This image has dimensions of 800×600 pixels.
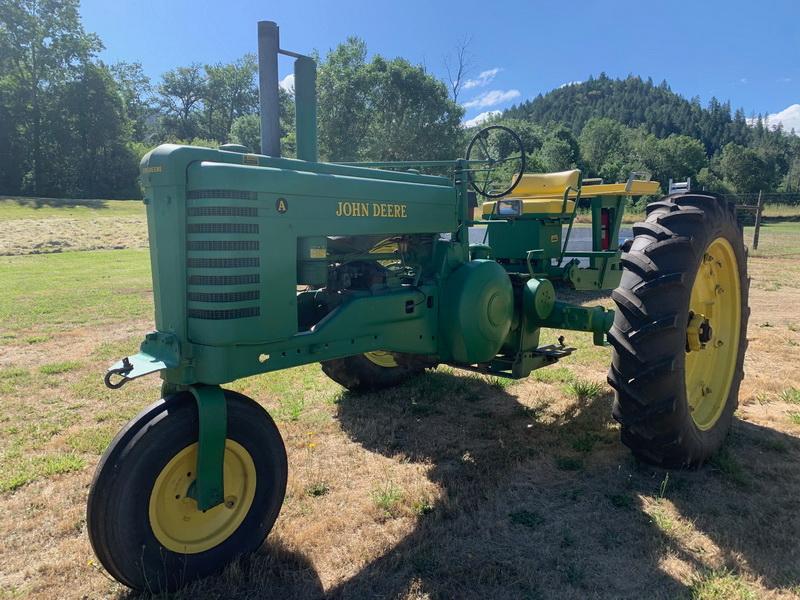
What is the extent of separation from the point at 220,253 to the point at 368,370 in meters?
2.54

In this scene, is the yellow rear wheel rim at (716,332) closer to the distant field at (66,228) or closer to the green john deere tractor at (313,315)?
the green john deere tractor at (313,315)

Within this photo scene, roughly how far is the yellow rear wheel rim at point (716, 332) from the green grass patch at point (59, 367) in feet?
18.4

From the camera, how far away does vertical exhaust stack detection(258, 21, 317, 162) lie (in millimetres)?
2965

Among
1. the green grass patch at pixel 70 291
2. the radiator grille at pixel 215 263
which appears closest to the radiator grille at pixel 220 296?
the radiator grille at pixel 215 263

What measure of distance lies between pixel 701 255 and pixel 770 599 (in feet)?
6.11

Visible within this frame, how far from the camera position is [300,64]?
124 inches

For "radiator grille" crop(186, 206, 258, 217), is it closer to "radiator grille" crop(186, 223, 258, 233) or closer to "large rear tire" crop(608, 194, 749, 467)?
"radiator grille" crop(186, 223, 258, 233)

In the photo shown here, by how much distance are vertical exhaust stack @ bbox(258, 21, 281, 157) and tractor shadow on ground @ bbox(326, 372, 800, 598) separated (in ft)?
6.89

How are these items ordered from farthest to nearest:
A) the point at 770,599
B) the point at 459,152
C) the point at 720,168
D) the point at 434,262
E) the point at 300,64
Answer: the point at 720,168 < the point at 459,152 < the point at 434,262 < the point at 300,64 < the point at 770,599

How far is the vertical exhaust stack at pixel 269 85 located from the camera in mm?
2961

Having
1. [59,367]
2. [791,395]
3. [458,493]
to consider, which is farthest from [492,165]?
[59,367]

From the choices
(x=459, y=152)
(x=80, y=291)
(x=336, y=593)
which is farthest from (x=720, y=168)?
(x=336, y=593)

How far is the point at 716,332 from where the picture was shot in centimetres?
414

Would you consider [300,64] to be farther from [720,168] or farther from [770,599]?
[720,168]
